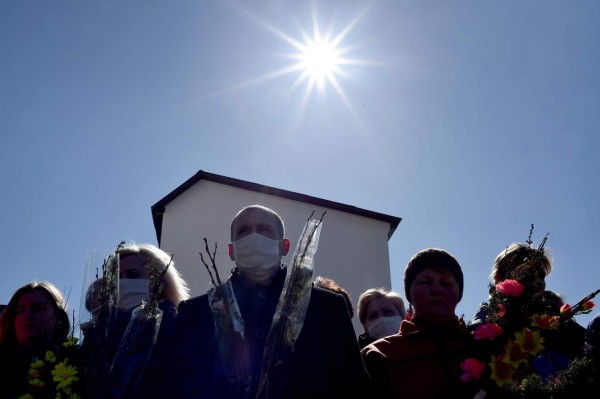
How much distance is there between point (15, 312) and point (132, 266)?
1.22 meters

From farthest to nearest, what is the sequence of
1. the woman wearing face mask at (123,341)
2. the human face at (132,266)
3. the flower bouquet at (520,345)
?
the human face at (132,266) → the woman wearing face mask at (123,341) → the flower bouquet at (520,345)

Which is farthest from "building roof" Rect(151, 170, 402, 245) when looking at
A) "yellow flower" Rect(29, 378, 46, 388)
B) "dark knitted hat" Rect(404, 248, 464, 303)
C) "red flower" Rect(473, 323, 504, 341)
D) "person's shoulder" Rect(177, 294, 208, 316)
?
"red flower" Rect(473, 323, 504, 341)

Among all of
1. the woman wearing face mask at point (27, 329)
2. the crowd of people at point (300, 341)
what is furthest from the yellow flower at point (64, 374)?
the woman wearing face mask at point (27, 329)

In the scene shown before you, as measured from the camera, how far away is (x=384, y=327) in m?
3.91

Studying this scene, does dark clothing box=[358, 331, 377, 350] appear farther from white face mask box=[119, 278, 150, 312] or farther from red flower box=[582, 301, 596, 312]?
red flower box=[582, 301, 596, 312]

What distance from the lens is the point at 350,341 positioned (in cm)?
255

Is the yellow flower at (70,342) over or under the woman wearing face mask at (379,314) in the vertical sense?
under

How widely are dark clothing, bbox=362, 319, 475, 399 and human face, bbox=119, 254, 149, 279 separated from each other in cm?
156

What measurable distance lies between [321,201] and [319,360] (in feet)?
40.6

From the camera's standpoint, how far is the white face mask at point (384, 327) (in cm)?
389

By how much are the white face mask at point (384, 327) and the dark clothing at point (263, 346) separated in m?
1.31

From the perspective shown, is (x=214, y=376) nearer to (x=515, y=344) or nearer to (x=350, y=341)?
(x=350, y=341)

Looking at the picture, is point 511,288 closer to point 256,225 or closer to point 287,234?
point 256,225

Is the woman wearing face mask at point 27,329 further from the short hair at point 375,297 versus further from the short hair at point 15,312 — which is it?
the short hair at point 375,297
